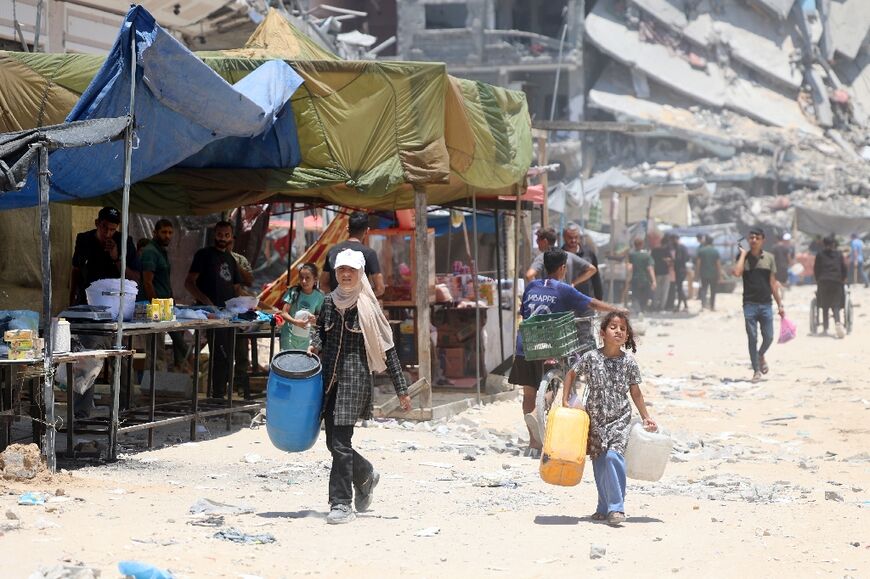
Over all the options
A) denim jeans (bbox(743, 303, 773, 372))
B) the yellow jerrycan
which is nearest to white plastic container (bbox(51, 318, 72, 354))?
the yellow jerrycan

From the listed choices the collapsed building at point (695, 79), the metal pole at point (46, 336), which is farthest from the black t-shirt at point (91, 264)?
the collapsed building at point (695, 79)

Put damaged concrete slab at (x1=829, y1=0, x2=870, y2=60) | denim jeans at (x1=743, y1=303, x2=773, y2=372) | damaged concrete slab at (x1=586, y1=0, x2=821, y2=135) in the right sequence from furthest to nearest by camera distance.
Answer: damaged concrete slab at (x1=829, y1=0, x2=870, y2=60) < damaged concrete slab at (x1=586, y1=0, x2=821, y2=135) < denim jeans at (x1=743, y1=303, x2=773, y2=372)

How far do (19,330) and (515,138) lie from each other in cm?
638

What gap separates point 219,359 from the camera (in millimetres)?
11414

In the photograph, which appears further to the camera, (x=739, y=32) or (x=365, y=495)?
(x=739, y=32)

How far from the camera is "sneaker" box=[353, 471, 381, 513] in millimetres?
7223

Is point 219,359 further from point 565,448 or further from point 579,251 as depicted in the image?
point 565,448

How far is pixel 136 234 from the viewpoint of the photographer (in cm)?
1497

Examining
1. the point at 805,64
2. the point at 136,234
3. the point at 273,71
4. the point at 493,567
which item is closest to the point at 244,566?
the point at 493,567

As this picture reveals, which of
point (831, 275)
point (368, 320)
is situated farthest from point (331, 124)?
point (831, 275)

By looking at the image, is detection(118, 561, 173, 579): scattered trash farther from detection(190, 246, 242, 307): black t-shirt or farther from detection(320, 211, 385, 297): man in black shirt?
detection(190, 246, 242, 307): black t-shirt

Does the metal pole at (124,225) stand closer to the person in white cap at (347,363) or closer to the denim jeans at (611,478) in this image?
the person in white cap at (347,363)

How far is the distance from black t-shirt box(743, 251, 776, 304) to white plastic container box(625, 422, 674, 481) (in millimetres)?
8211

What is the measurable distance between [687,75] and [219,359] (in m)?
47.6
